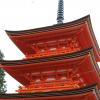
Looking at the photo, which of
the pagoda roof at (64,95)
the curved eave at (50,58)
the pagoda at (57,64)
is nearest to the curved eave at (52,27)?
the pagoda at (57,64)

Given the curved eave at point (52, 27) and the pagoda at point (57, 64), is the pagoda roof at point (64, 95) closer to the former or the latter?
the pagoda at point (57, 64)

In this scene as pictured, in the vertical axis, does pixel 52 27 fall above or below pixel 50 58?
above

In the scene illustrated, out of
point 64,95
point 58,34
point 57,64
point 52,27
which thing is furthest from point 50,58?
point 64,95

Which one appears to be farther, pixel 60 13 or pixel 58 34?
pixel 60 13

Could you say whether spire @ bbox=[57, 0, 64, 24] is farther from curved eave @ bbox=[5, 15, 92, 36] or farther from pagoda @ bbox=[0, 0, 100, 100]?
curved eave @ bbox=[5, 15, 92, 36]

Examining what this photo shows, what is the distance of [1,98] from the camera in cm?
2067

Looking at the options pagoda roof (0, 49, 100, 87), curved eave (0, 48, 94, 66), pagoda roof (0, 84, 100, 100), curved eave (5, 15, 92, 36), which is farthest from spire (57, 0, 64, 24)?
pagoda roof (0, 84, 100, 100)

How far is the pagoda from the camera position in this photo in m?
19.8

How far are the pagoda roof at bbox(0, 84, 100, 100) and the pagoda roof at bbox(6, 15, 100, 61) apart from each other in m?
5.27

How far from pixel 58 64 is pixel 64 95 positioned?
9.66 ft

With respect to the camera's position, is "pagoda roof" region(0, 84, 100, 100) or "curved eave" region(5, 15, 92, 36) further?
"curved eave" region(5, 15, 92, 36)

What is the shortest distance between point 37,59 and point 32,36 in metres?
2.74

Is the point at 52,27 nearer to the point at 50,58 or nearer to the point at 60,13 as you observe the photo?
the point at 50,58

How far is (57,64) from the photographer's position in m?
21.3
